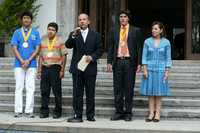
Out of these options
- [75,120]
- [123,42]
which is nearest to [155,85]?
[123,42]

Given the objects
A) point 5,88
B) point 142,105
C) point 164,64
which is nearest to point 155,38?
point 164,64

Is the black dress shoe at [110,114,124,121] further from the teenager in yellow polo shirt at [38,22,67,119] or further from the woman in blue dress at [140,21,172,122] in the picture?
the teenager in yellow polo shirt at [38,22,67,119]

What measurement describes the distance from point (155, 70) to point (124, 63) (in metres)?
0.56

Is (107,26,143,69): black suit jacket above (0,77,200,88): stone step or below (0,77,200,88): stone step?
above

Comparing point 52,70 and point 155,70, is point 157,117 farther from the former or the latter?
point 52,70

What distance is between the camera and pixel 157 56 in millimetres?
10242

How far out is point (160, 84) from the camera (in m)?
10.2

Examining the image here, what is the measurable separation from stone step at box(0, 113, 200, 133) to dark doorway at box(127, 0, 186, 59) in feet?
25.5

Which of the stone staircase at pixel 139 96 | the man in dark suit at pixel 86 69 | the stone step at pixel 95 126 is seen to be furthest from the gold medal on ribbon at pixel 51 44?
the stone step at pixel 95 126

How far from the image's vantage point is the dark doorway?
58.4 ft

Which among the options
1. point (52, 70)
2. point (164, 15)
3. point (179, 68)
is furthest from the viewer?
point (164, 15)

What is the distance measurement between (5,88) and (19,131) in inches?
99.5

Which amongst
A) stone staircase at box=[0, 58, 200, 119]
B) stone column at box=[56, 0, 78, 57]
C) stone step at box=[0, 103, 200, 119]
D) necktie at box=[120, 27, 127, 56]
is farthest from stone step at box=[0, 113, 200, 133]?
stone column at box=[56, 0, 78, 57]

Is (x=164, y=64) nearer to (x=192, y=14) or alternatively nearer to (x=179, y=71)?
(x=179, y=71)
